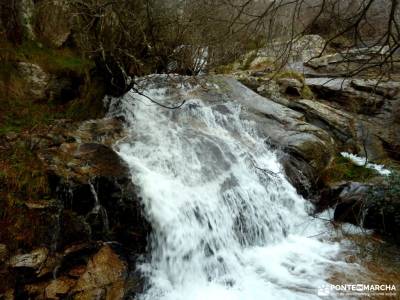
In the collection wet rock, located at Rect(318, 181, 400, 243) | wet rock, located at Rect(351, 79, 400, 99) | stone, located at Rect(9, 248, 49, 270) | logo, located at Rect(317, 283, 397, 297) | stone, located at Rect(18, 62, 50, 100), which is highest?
wet rock, located at Rect(351, 79, 400, 99)

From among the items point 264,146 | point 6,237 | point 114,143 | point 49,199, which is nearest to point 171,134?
point 114,143

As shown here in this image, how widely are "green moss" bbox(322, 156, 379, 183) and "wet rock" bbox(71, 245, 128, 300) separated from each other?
14.6 feet

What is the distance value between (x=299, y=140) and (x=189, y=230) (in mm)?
3612

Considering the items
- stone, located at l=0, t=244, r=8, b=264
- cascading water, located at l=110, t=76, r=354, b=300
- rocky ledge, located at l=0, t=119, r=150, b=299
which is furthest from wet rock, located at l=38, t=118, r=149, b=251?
stone, located at l=0, t=244, r=8, b=264

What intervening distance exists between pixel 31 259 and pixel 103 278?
711mm

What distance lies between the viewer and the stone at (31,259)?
3428mm

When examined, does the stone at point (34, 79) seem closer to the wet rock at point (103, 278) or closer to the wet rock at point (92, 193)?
the wet rock at point (92, 193)

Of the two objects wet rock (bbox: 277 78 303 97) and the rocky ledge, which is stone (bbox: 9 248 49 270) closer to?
the rocky ledge

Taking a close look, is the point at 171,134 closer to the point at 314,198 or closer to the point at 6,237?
the point at 314,198

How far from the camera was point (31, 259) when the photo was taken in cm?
351

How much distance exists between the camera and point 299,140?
7332 mm

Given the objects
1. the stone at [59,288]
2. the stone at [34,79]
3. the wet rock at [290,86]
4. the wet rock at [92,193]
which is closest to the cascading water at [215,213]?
the wet rock at [92,193]

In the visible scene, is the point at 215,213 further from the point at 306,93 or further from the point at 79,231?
the point at 306,93

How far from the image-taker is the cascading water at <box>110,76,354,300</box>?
13.9 feet
